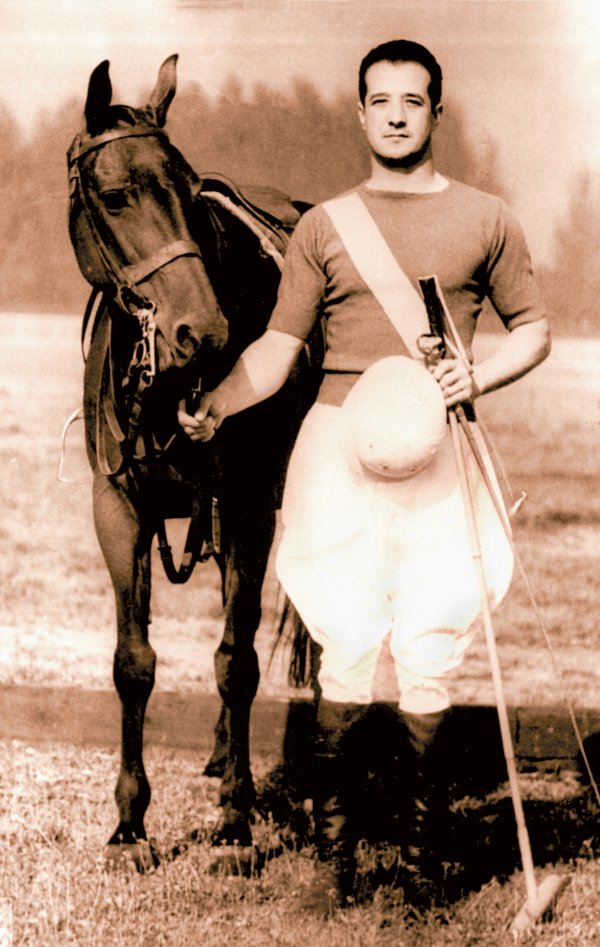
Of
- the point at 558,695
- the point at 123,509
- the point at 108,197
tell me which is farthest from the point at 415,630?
the point at 558,695

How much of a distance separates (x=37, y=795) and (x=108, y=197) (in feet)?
8.32

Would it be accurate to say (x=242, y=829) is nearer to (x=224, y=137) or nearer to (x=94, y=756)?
(x=94, y=756)

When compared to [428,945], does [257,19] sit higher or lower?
higher

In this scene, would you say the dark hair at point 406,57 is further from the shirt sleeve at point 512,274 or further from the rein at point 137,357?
the rein at point 137,357

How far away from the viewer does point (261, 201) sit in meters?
5.80

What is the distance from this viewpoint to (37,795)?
5500mm

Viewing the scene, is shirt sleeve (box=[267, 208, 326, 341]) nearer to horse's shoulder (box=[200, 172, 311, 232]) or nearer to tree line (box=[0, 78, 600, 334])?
horse's shoulder (box=[200, 172, 311, 232])

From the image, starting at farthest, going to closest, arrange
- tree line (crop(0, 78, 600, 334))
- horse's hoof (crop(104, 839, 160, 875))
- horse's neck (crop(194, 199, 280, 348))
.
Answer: tree line (crop(0, 78, 600, 334))
horse's hoof (crop(104, 839, 160, 875))
horse's neck (crop(194, 199, 280, 348))

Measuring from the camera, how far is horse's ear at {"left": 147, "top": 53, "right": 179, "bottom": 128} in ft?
14.4

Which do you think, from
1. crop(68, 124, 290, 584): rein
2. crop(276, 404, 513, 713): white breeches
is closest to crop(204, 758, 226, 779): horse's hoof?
crop(68, 124, 290, 584): rein

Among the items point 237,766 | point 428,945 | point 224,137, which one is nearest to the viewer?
point 428,945

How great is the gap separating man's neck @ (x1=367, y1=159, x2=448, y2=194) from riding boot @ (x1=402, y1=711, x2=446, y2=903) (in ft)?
5.19

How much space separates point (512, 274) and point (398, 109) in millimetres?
604

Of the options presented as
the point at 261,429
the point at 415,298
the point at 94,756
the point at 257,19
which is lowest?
the point at 94,756
